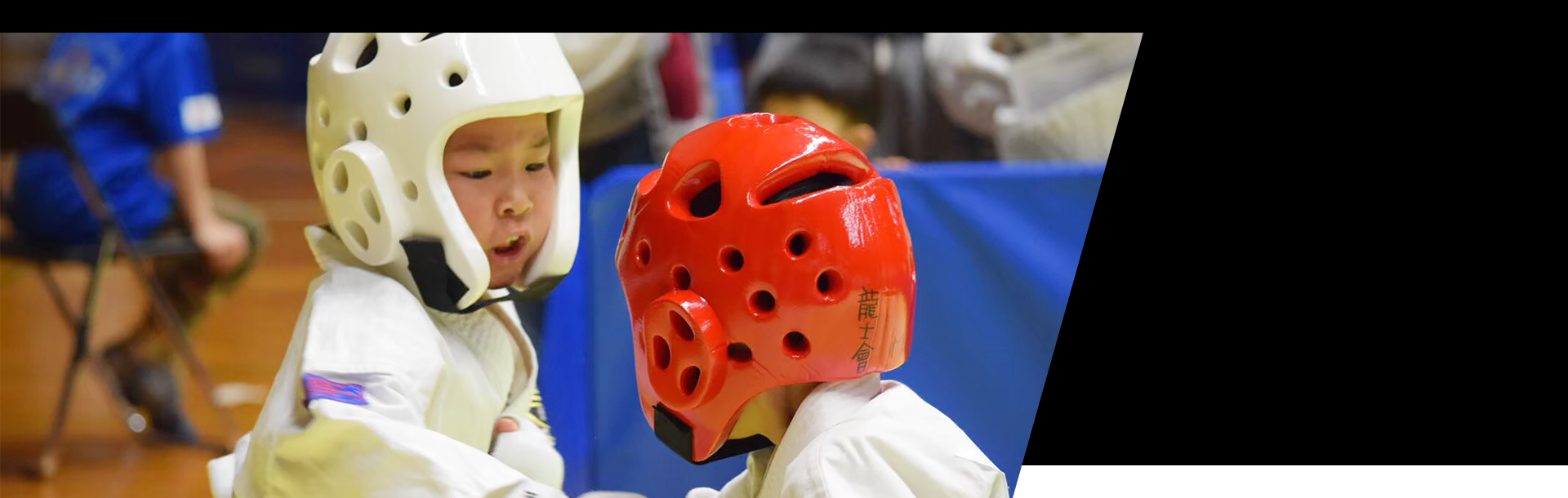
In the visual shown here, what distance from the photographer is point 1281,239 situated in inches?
97.5

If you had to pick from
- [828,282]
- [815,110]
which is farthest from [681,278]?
[815,110]

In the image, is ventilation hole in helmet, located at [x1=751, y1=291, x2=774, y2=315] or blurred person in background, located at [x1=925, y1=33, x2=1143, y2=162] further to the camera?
blurred person in background, located at [x1=925, y1=33, x2=1143, y2=162]

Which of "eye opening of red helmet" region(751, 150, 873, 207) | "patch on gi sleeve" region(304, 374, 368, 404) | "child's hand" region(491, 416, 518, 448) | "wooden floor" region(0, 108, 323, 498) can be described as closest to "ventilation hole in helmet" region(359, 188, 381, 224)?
"patch on gi sleeve" region(304, 374, 368, 404)

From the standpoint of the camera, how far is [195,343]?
333 cm

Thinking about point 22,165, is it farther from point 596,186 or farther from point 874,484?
point 874,484

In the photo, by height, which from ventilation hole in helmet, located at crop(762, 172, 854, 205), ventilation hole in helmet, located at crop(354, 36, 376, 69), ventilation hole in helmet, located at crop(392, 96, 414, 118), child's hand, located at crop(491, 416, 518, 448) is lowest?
child's hand, located at crop(491, 416, 518, 448)

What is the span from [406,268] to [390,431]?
1.03 feet

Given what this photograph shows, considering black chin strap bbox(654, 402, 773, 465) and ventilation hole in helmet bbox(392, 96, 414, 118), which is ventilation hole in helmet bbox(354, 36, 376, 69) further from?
black chin strap bbox(654, 402, 773, 465)

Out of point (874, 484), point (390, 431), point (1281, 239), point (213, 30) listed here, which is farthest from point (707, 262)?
point (213, 30)

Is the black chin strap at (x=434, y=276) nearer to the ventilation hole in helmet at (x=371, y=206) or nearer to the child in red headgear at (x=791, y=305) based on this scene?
the ventilation hole in helmet at (x=371, y=206)

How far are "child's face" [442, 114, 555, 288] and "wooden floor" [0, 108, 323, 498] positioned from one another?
0.84 m

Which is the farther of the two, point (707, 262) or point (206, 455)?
point (206, 455)

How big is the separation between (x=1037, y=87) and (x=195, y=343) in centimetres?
219

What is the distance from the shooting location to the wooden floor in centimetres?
289
